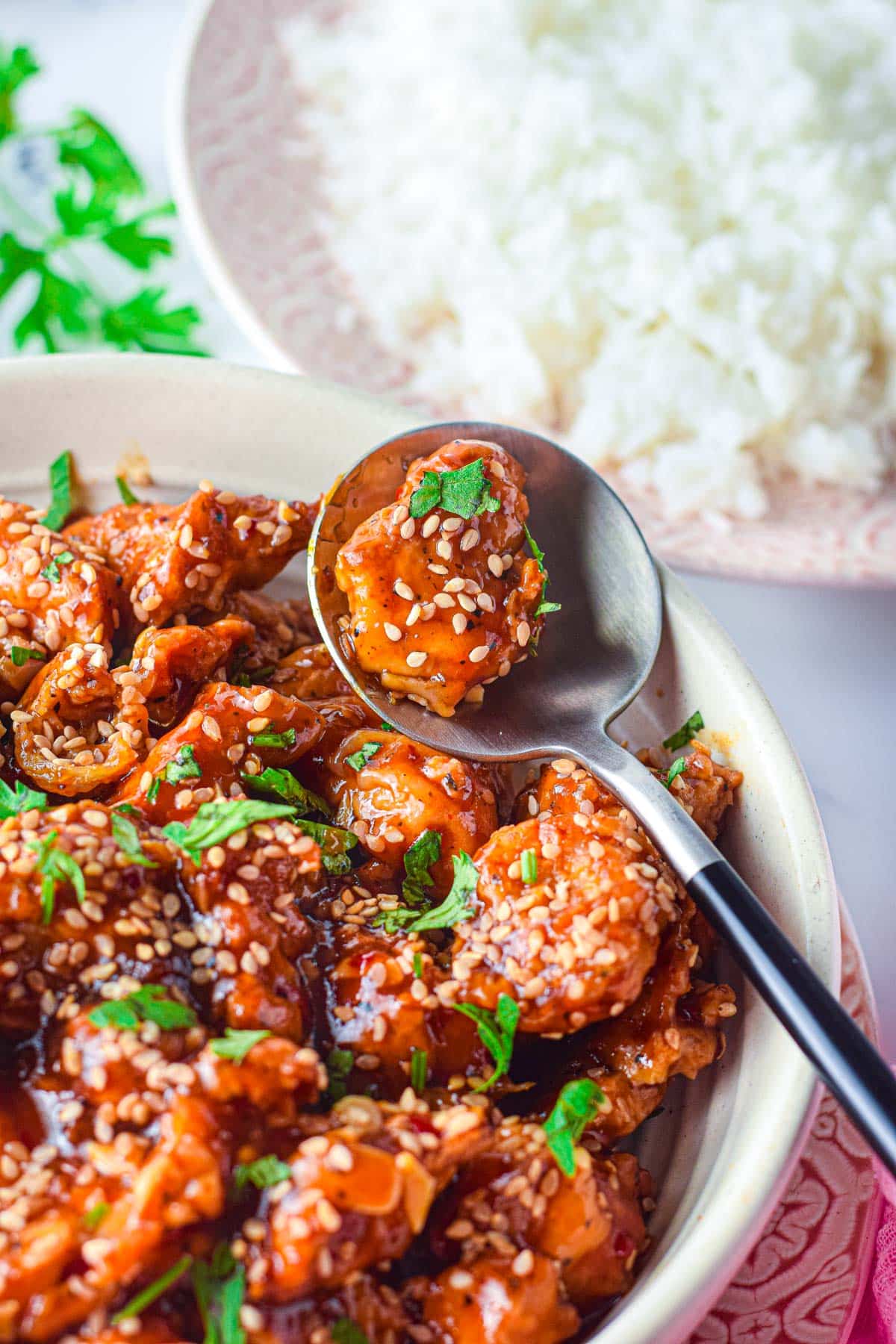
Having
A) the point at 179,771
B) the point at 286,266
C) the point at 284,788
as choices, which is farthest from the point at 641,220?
the point at 179,771

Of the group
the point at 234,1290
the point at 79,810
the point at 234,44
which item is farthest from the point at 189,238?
the point at 234,1290

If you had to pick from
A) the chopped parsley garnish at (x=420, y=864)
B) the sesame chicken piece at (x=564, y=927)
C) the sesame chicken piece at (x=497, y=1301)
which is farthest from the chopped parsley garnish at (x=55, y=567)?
the sesame chicken piece at (x=497, y=1301)

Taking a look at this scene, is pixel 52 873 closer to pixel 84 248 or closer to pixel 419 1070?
pixel 419 1070

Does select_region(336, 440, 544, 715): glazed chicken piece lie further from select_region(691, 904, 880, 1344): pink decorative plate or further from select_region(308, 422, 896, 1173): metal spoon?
select_region(691, 904, 880, 1344): pink decorative plate

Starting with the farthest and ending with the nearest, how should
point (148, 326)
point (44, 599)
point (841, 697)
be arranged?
point (148, 326) → point (841, 697) → point (44, 599)

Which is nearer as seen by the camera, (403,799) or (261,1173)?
(261,1173)

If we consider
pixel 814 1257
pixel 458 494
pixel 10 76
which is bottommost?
pixel 814 1257
